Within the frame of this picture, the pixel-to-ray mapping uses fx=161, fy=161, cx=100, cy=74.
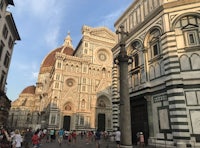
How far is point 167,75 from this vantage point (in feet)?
37.9

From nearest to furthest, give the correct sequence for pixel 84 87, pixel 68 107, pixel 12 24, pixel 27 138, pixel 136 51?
1. pixel 27 138
2. pixel 136 51
3. pixel 12 24
4. pixel 68 107
5. pixel 84 87

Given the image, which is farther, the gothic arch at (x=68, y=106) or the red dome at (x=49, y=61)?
the red dome at (x=49, y=61)

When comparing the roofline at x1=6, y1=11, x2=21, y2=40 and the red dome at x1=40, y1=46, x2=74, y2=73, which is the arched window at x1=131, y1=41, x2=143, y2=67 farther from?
the red dome at x1=40, y1=46, x2=74, y2=73

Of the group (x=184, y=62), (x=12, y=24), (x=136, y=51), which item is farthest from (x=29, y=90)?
(x=184, y=62)

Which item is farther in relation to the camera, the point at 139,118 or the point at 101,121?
the point at 101,121

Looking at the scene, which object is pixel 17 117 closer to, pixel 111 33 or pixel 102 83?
pixel 102 83

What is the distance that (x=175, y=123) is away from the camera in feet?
33.6

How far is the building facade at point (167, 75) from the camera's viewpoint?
408 inches

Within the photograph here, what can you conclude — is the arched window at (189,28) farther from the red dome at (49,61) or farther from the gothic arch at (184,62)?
the red dome at (49,61)

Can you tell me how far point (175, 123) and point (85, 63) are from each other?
108 ft

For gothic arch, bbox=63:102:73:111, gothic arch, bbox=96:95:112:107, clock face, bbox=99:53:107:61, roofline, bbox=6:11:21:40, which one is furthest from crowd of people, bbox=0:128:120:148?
clock face, bbox=99:53:107:61

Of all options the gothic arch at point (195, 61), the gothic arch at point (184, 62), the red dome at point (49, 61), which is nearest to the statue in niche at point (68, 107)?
the gothic arch at point (184, 62)

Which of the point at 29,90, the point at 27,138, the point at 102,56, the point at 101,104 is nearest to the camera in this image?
the point at 27,138

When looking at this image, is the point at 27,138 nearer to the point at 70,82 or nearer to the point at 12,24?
the point at 12,24
